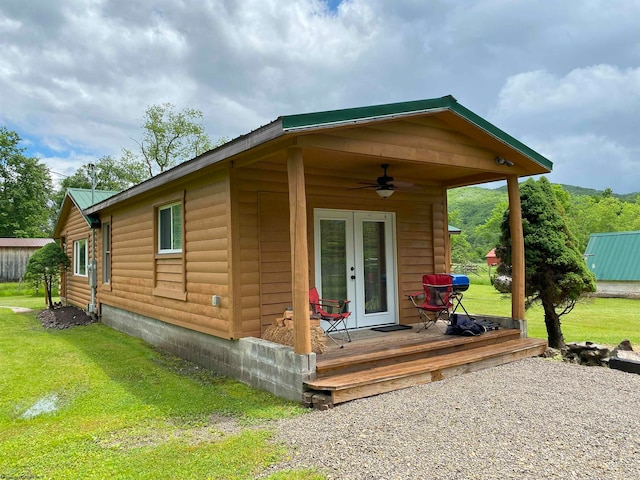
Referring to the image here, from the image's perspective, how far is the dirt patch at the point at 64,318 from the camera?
10.2 meters

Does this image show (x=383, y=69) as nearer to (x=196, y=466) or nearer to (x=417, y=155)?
(x=417, y=155)

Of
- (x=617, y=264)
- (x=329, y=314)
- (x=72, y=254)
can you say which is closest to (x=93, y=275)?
(x=72, y=254)

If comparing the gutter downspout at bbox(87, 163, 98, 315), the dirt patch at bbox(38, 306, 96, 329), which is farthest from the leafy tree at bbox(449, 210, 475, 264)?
the gutter downspout at bbox(87, 163, 98, 315)

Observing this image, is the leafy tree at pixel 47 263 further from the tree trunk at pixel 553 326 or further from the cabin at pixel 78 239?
the tree trunk at pixel 553 326

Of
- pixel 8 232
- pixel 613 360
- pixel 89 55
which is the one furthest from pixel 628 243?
pixel 8 232

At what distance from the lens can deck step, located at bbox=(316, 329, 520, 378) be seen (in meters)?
4.22

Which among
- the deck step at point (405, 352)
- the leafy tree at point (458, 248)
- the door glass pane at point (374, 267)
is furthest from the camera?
the leafy tree at point (458, 248)

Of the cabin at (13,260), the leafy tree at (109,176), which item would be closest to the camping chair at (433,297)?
the cabin at (13,260)

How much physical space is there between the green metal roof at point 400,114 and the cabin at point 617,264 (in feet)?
44.1

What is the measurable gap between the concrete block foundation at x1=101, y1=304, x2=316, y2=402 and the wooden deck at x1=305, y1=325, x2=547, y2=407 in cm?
20

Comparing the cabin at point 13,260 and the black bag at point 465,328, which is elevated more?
the cabin at point 13,260

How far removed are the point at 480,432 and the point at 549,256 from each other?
4.54m

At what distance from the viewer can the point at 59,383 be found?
516 centimetres

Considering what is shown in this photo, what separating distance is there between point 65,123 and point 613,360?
48094mm
